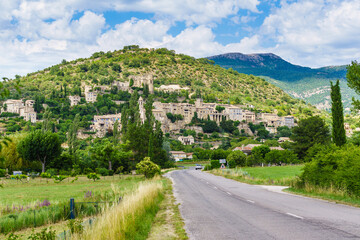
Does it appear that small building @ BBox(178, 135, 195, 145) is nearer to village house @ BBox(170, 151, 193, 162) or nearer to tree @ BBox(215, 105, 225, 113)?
village house @ BBox(170, 151, 193, 162)

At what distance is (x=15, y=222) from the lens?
41.5 ft

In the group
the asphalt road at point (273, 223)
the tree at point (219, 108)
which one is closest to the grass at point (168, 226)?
the asphalt road at point (273, 223)

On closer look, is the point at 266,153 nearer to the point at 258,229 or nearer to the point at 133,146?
the point at 133,146

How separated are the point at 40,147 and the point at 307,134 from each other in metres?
62.7

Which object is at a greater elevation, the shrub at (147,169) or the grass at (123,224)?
the grass at (123,224)

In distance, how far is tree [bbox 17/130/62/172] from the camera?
5084 cm

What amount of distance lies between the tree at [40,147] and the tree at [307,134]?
189 feet

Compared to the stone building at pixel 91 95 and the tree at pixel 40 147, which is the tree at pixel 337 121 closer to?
the tree at pixel 40 147

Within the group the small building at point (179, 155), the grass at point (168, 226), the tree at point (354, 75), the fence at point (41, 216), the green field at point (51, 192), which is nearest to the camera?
the grass at point (168, 226)

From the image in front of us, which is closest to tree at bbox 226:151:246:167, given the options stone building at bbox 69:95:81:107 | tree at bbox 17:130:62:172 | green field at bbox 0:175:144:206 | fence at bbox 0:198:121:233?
tree at bbox 17:130:62:172

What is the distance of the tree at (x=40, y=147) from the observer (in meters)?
50.8

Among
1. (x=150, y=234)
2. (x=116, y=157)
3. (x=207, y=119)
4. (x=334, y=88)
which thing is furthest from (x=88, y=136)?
(x=150, y=234)

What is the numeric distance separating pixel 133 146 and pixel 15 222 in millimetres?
50121

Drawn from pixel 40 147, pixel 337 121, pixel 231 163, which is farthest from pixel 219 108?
pixel 337 121
